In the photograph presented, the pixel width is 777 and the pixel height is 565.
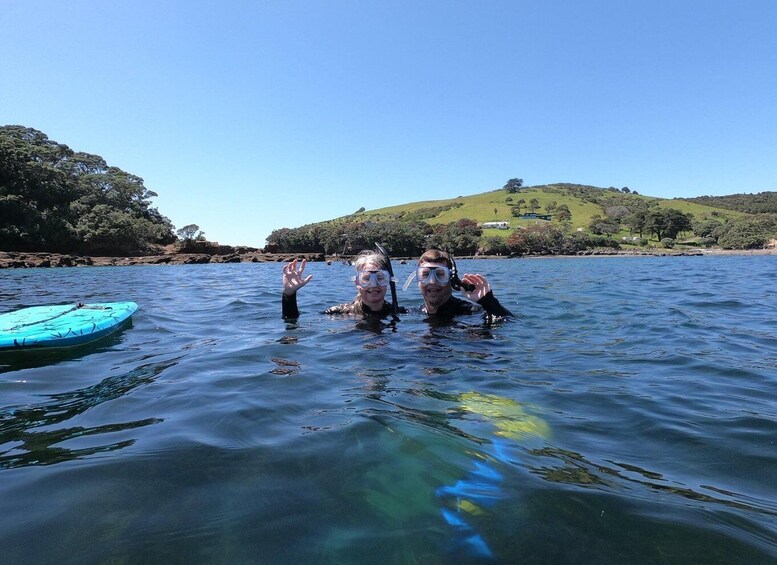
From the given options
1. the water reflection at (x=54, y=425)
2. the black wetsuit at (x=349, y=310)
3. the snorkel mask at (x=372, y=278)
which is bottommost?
the water reflection at (x=54, y=425)

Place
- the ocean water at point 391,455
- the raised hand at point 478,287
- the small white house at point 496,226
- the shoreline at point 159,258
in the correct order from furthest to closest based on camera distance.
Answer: the small white house at point 496,226, the shoreline at point 159,258, the raised hand at point 478,287, the ocean water at point 391,455

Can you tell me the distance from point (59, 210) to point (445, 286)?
208 feet

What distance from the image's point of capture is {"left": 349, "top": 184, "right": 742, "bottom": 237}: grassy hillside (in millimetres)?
117938

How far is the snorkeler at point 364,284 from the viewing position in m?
6.23

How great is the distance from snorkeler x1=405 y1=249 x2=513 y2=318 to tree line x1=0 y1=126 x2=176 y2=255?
187 ft

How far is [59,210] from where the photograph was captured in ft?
173

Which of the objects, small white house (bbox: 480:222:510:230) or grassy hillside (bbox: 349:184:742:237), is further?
grassy hillside (bbox: 349:184:742:237)

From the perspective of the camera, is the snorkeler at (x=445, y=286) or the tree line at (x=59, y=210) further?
the tree line at (x=59, y=210)

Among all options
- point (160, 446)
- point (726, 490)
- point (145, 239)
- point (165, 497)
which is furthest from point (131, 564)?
point (145, 239)

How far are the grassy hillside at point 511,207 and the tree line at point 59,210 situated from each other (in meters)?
75.4

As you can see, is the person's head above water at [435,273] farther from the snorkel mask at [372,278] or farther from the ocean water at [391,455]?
the ocean water at [391,455]

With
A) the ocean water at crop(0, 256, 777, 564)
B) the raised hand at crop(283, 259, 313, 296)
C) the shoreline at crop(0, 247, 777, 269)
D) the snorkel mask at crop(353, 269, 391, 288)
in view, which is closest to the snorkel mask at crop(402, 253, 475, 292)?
the snorkel mask at crop(353, 269, 391, 288)

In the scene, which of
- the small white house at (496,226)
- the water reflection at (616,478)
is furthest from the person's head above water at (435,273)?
the small white house at (496,226)

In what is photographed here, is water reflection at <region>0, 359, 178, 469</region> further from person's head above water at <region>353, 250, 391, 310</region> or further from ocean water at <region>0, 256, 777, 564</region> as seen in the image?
person's head above water at <region>353, 250, 391, 310</region>
